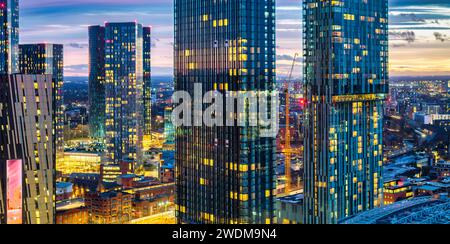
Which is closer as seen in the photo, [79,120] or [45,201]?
[45,201]

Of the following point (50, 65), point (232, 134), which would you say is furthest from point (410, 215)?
point (50, 65)

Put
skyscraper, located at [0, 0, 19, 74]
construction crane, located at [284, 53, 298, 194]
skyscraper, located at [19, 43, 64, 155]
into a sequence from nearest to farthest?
construction crane, located at [284, 53, 298, 194], skyscraper, located at [0, 0, 19, 74], skyscraper, located at [19, 43, 64, 155]

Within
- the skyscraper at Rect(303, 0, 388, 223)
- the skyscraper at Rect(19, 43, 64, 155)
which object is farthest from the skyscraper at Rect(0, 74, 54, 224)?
the skyscraper at Rect(19, 43, 64, 155)

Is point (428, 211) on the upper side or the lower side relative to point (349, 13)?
lower

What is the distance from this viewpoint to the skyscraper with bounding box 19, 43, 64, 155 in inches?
4422

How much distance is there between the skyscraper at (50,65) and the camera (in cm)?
11231

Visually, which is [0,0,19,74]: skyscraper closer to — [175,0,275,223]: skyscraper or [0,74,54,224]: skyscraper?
[0,74,54,224]: skyscraper

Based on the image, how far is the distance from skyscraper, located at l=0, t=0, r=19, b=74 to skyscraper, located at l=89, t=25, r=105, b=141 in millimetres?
21421

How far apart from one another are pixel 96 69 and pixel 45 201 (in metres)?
80.8

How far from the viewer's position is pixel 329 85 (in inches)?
2386

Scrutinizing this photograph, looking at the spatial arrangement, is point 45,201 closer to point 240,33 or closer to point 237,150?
point 237,150

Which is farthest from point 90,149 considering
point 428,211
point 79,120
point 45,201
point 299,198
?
point 428,211

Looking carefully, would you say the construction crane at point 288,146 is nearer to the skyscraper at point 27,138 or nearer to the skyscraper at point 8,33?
the skyscraper at point 27,138
